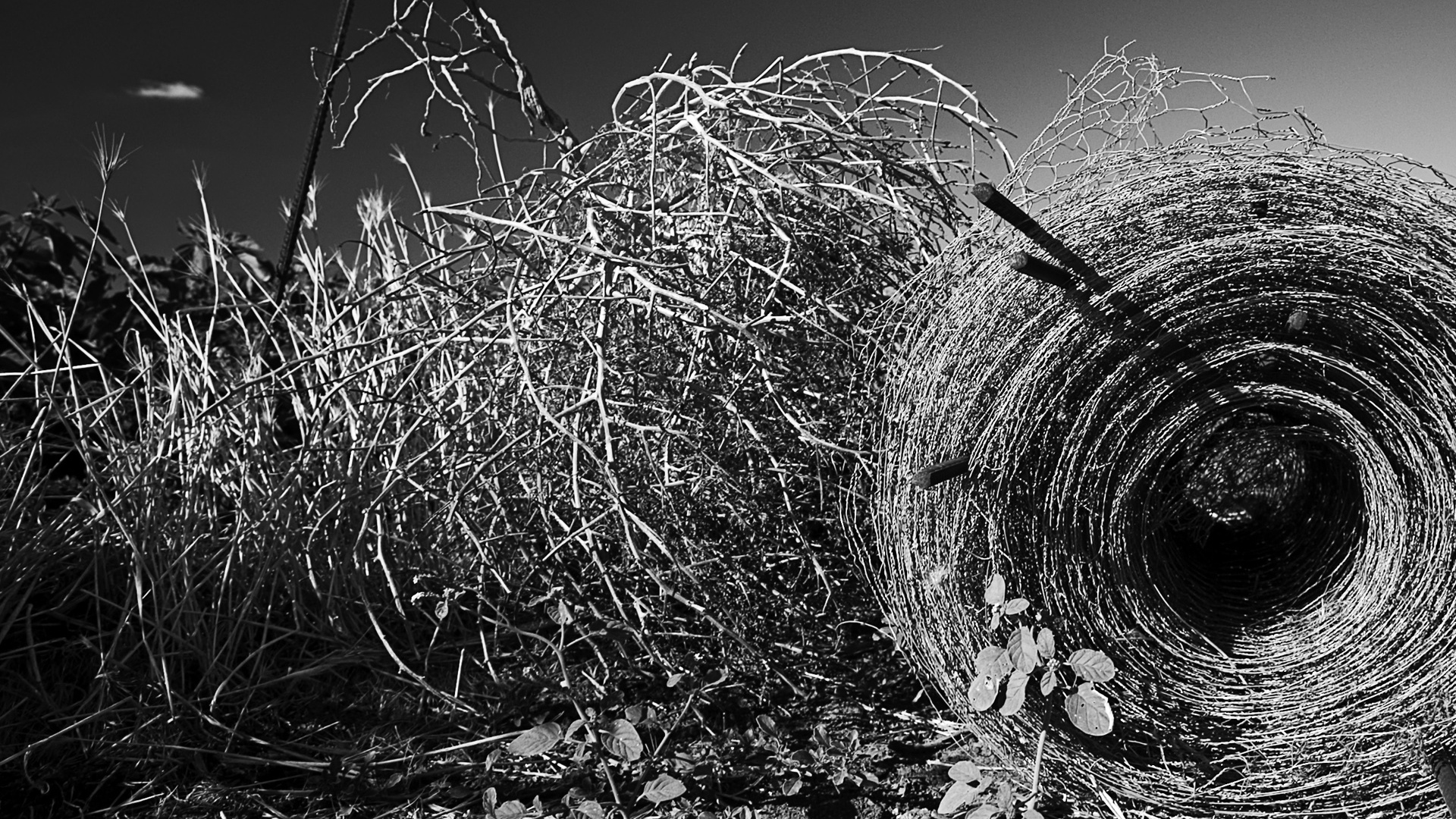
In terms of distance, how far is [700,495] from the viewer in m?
2.35

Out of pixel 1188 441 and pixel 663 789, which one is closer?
pixel 663 789

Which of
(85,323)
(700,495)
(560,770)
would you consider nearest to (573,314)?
(700,495)

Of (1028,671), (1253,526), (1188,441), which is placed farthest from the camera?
(1253,526)

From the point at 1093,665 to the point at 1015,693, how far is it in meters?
0.16

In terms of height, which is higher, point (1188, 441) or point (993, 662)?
point (1188, 441)

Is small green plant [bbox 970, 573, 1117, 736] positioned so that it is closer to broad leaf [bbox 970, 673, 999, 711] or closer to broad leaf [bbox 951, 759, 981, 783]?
broad leaf [bbox 970, 673, 999, 711]

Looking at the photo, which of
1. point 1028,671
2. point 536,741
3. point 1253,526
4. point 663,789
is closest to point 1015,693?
point 1028,671

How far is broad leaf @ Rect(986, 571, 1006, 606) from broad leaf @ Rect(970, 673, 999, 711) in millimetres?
125

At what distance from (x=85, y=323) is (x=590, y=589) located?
2.88m

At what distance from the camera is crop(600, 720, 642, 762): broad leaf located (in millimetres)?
1815

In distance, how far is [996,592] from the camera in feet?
5.79

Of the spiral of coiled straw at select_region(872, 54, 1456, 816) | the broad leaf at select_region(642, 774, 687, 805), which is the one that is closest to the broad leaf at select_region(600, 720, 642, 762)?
the broad leaf at select_region(642, 774, 687, 805)

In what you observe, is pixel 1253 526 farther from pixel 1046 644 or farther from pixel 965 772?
pixel 965 772

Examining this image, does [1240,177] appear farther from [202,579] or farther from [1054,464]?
[202,579]
